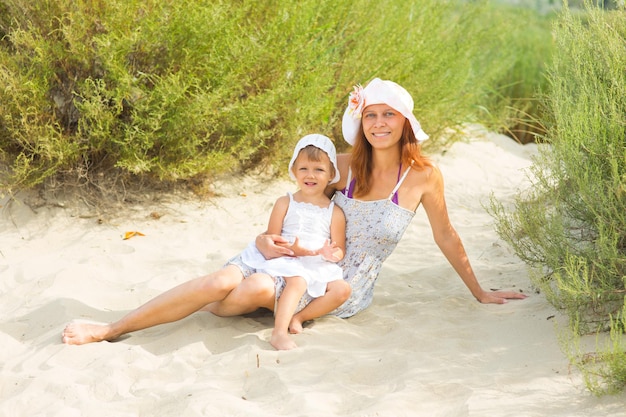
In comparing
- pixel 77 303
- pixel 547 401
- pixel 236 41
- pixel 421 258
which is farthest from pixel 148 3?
pixel 547 401

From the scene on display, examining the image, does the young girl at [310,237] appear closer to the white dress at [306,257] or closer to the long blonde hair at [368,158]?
the white dress at [306,257]

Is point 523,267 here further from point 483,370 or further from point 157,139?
point 157,139

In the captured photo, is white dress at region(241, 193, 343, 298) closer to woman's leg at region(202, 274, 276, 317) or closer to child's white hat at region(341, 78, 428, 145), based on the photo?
woman's leg at region(202, 274, 276, 317)

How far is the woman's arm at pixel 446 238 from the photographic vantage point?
363 centimetres

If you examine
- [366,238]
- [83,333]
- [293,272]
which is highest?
[366,238]

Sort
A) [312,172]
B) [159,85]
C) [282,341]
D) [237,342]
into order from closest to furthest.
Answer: [282,341]
[237,342]
[312,172]
[159,85]

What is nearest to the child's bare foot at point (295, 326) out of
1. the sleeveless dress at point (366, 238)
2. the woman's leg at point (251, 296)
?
the woman's leg at point (251, 296)

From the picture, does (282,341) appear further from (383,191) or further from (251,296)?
(383,191)

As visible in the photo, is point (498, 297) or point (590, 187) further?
point (498, 297)

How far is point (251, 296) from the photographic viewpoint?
3322 mm

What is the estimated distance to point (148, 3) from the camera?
183 inches

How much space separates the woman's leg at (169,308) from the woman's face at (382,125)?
854 millimetres

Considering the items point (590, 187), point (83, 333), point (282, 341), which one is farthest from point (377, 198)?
point (83, 333)

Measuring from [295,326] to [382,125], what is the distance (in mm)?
961
